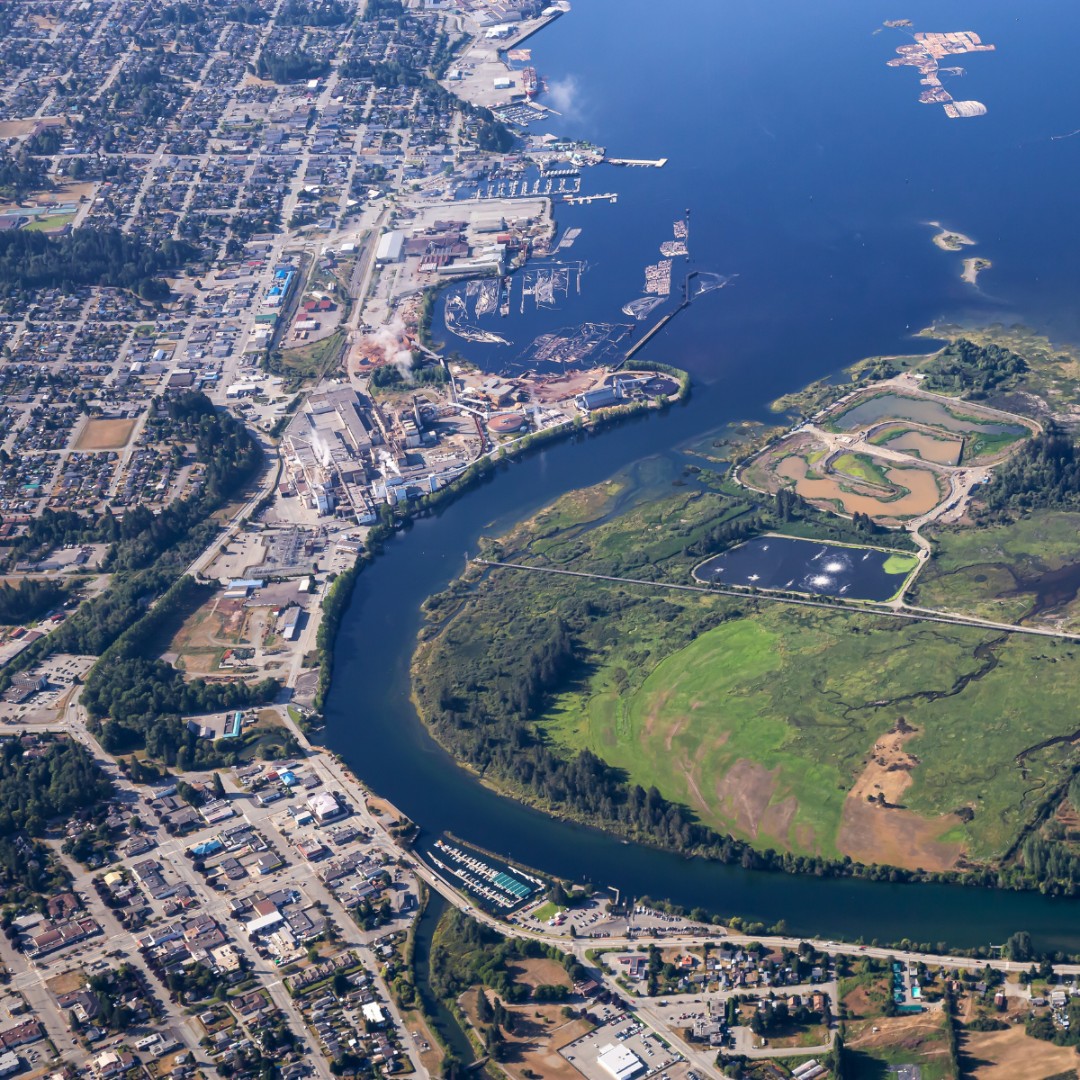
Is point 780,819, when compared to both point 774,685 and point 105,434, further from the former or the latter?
point 105,434

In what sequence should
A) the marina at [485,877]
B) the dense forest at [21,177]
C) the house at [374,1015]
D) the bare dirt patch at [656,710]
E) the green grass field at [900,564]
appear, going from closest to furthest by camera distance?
the house at [374,1015] → the marina at [485,877] → the bare dirt patch at [656,710] → the green grass field at [900,564] → the dense forest at [21,177]

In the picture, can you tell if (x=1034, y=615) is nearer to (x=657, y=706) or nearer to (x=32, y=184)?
(x=657, y=706)

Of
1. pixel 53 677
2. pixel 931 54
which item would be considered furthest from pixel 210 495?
pixel 931 54

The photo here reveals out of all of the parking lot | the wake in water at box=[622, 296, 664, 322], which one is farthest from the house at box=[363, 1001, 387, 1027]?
the wake in water at box=[622, 296, 664, 322]

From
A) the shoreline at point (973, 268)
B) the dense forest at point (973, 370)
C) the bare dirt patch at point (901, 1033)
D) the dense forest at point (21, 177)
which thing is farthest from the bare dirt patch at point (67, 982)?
the dense forest at point (21, 177)

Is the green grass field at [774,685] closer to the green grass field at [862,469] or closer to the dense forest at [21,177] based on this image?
the green grass field at [862,469]

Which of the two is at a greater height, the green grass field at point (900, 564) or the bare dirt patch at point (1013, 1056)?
the green grass field at point (900, 564)
